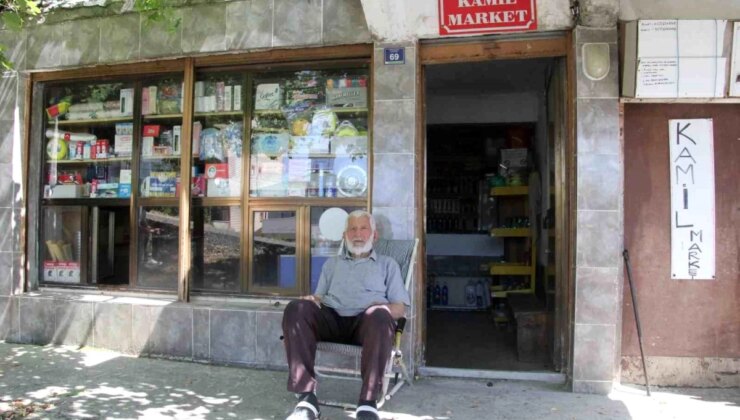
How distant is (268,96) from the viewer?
5.03 metres

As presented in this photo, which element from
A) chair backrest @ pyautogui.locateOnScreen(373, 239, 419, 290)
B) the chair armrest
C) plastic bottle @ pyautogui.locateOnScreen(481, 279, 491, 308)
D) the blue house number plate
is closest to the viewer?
the chair armrest

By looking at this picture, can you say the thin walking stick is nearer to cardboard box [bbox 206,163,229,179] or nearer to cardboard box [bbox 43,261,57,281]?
cardboard box [bbox 206,163,229,179]

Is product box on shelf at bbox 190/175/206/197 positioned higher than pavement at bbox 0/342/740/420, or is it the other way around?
product box on shelf at bbox 190/175/206/197

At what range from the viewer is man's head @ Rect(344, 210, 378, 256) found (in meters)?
4.04

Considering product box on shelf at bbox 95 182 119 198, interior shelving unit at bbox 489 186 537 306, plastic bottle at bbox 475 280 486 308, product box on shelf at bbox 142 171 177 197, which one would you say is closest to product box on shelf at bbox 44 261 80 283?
product box on shelf at bbox 95 182 119 198

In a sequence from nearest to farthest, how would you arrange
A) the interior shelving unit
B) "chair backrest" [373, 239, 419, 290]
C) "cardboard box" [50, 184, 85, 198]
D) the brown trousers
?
the brown trousers → "chair backrest" [373, 239, 419, 290] → "cardboard box" [50, 184, 85, 198] → the interior shelving unit

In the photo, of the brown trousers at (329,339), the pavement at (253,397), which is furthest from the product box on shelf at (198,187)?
the brown trousers at (329,339)

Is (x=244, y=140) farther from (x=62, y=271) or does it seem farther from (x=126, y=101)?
(x=62, y=271)

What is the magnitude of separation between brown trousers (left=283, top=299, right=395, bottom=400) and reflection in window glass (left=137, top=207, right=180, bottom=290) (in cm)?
197

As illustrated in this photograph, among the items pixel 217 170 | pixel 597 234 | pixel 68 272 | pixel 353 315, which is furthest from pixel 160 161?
pixel 597 234

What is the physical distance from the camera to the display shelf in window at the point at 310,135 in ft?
15.8

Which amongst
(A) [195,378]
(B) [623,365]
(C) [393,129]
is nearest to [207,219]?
(A) [195,378]

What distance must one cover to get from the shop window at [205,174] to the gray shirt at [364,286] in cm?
79

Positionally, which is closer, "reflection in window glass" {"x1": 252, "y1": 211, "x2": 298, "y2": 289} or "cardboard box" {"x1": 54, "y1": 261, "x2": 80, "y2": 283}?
"reflection in window glass" {"x1": 252, "y1": 211, "x2": 298, "y2": 289}
